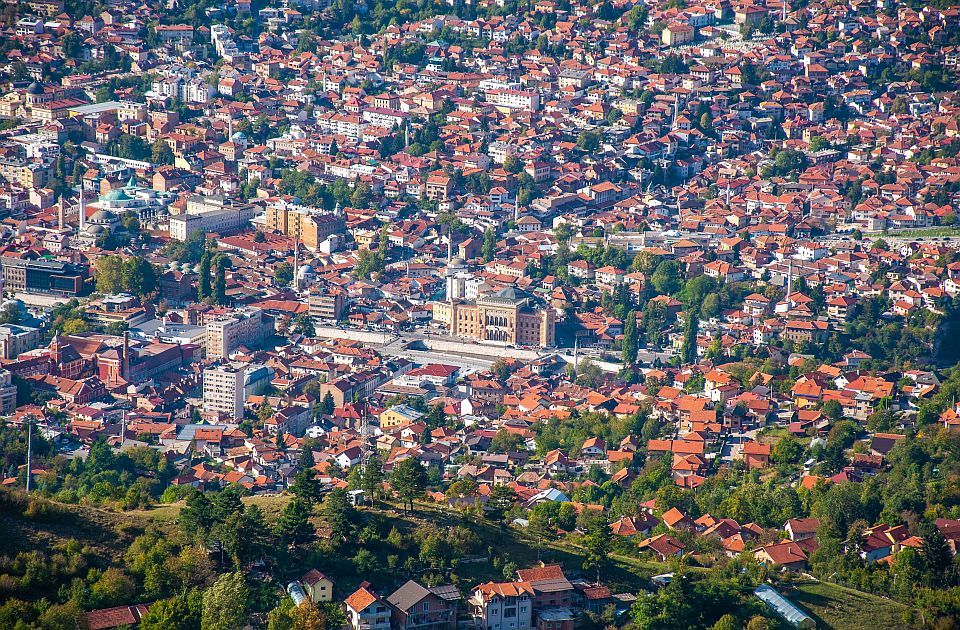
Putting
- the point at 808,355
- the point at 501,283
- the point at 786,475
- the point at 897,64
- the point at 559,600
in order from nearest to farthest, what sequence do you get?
the point at 559,600, the point at 786,475, the point at 808,355, the point at 501,283, the point at 897,64

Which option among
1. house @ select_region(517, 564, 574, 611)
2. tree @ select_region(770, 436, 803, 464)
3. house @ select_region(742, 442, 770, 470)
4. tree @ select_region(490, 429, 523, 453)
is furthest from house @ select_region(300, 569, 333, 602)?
tree @ select_region(770, 436, 803, 464)

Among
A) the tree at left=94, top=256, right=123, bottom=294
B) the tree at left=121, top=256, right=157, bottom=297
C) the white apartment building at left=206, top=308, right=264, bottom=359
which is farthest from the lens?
the tree at left=94, top=256, right=123, bottom=294

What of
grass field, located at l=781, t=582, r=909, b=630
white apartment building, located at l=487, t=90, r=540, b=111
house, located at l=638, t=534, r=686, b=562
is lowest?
white apartment building, located at l=487, t=90, r=540, b=111

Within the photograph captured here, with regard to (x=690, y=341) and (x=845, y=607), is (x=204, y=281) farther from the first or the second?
(x=845, y=607)

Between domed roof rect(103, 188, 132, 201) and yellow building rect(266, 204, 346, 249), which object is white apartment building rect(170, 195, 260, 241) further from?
domed roof rect(103, 188, 132, 201)

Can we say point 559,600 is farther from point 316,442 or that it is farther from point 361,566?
point 316,442

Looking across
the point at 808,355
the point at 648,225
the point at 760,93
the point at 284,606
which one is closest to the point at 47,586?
the point at 284,606

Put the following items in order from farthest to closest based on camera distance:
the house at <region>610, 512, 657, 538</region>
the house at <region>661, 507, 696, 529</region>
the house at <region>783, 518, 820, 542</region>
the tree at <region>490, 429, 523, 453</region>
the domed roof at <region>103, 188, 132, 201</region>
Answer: the domed roof at <region>103, 188, 132, 201</region>, the tree at <region>490, 429, 523, 453</region>, the house at <region>661, 507, 696, 529</region>, the house at <region>783, 518, 820, 542</region>, the house at <region>610, 512, 657, 538</region>
